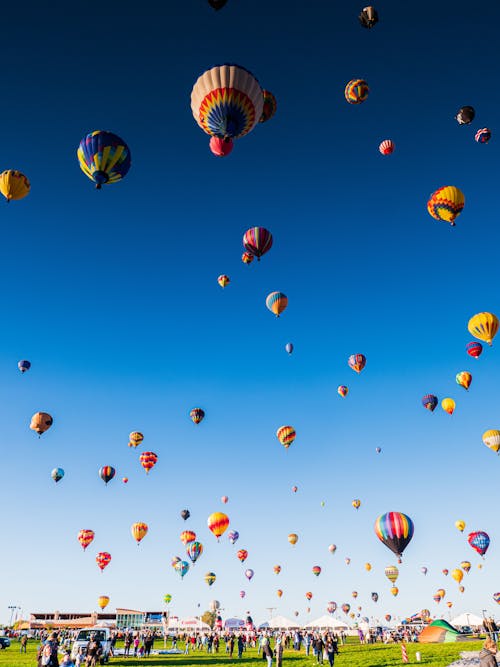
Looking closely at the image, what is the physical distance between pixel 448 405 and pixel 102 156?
109 ft

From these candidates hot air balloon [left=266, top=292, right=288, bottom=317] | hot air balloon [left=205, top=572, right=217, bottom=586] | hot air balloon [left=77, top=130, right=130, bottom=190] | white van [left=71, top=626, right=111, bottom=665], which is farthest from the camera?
hot air balloon [left=205, top=572, right=217, bottom=586]

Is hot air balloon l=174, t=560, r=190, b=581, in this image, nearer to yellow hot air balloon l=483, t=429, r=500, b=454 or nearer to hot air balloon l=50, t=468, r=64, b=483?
hot air balloon l=50, t=468, r=64, b=483

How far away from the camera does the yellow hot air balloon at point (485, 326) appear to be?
3025 cm

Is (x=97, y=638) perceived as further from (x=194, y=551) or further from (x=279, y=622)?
(x=279, y=622)

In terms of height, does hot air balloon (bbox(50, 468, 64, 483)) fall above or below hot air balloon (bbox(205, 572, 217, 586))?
above

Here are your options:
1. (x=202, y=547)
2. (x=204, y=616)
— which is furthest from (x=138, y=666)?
(x=204, y=616)

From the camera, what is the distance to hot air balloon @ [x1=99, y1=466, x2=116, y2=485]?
3916 cm

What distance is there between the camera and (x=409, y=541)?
25.2 m

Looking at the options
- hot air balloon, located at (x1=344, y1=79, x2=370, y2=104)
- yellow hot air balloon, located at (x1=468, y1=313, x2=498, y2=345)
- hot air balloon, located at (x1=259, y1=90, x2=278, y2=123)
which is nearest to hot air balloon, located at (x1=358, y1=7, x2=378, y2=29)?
hot air balloon, located at (x1=344, y1=79, x2=370, y2=104)

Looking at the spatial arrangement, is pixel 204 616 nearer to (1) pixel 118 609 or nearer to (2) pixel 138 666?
(1) pixel 118 609

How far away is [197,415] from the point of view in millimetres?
40031

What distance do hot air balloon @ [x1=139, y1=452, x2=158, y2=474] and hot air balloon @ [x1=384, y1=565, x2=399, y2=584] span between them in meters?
28.7

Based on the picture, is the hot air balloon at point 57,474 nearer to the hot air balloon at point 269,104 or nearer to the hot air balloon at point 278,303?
the hot air balloon at point 278,303

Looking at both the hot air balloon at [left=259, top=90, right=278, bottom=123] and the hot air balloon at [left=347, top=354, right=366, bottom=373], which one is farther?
the hot air balloon at [left=347, top=354, right=366, bottom=373]
